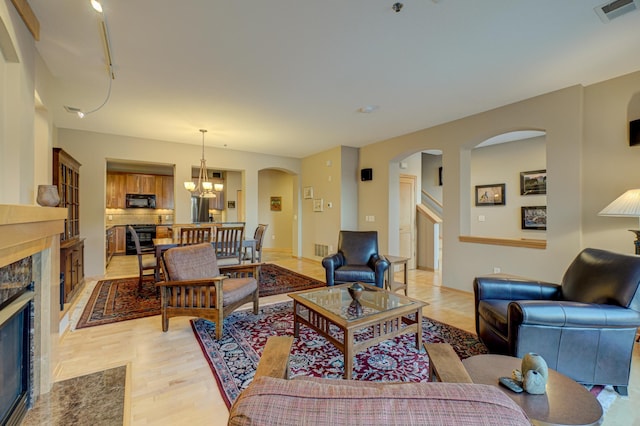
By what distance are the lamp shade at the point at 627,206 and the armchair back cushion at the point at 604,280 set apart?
564mm

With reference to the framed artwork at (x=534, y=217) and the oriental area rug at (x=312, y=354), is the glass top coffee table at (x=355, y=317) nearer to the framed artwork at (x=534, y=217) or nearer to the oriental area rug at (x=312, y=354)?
the oriental area rug at (x=312, y=354)

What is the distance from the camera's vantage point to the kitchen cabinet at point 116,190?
7.81m

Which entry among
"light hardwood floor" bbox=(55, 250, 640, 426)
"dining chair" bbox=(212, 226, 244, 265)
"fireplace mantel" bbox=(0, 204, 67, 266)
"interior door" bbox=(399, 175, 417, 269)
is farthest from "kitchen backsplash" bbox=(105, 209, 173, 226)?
"fireplace mantel" bbox=(0, 204, 67, 266)

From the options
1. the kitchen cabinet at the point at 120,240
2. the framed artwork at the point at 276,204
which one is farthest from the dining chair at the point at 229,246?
the kitchen cabinet at the point at 120,240

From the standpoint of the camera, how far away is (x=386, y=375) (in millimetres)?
2070

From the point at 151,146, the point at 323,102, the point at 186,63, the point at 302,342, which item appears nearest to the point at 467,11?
the point at 323,102

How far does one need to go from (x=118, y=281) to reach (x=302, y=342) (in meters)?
3.87

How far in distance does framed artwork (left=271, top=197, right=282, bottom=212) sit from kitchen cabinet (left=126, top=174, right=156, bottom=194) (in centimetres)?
346

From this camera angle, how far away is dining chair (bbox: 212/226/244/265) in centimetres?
425

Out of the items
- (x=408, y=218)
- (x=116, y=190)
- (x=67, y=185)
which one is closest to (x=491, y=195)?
(x=408, y=218)

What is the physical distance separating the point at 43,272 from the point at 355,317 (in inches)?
83.9

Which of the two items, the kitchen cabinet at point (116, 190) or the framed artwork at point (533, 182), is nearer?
the framed artwork at point (533, 182)

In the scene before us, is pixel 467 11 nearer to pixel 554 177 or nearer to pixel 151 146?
pixel 554 177

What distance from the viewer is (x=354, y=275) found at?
12.2 feet
